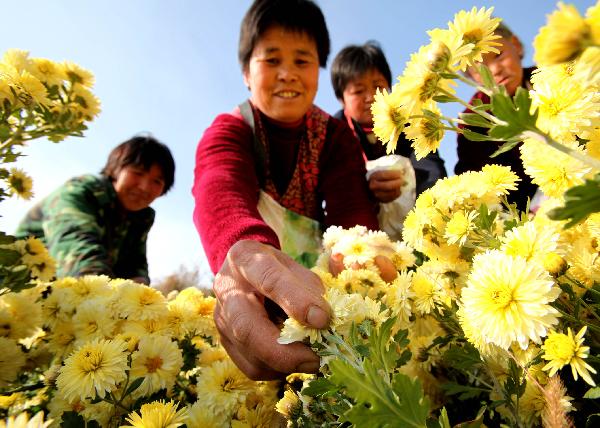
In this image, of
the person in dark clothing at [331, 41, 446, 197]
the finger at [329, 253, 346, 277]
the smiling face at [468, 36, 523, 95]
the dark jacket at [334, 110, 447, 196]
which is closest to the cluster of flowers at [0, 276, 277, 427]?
the finger at [329, 253, 346, 277]

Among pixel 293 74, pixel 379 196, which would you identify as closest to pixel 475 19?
pixel 293 74

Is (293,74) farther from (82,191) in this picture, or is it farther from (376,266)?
(82,191)

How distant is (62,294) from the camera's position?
112 centimetres

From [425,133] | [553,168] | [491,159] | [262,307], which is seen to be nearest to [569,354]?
[553,168]

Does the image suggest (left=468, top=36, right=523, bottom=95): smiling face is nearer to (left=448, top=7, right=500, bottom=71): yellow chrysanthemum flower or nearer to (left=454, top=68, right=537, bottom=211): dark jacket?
(left=454, top=68, right=537, bottom=211): dark jacket

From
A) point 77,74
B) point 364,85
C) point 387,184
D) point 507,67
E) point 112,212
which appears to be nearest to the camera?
point 77,74

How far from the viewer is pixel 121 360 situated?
30.0 inches

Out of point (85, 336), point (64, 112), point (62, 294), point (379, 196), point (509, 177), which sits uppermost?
point (64, 112)

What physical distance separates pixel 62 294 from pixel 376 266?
2.90ft

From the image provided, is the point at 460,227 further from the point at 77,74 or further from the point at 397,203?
the point at 397,203

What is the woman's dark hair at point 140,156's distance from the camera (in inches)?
131

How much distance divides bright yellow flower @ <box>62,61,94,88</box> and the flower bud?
4.30 feet

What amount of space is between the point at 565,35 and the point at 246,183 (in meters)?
1.37

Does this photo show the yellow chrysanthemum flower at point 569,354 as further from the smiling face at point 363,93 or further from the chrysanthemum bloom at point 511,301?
the smiling face at point 363,93
